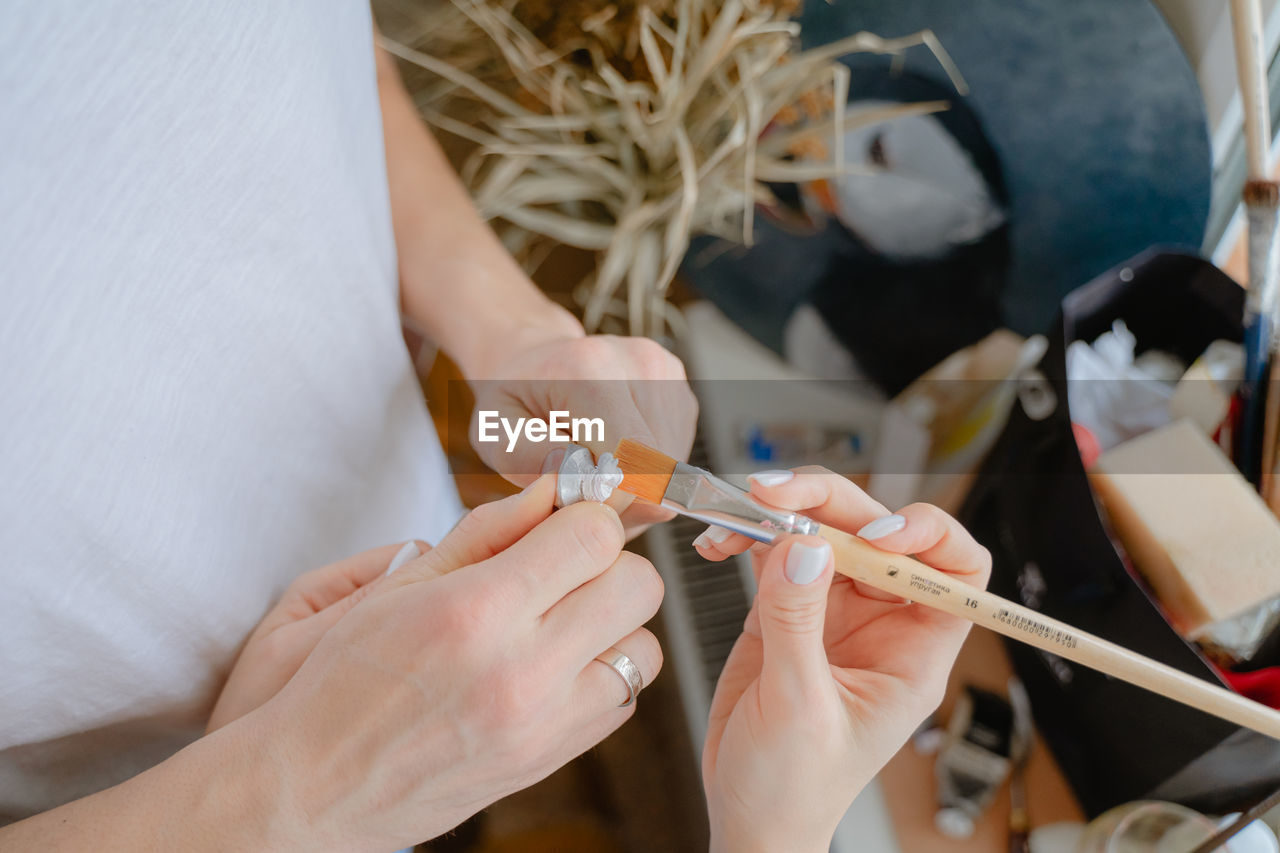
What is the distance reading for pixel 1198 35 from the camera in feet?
1.78

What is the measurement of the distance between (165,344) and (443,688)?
0.18 meters

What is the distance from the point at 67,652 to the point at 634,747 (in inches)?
18.6

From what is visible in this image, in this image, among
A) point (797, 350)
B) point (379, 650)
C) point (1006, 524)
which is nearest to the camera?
point (379, 650)

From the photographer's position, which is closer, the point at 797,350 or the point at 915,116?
the point at 915,116

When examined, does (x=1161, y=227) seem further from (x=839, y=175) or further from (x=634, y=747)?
(x=634, y=747)

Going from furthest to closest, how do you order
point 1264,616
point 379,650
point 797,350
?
point 797,350 < point 1264,616 < point 379,650

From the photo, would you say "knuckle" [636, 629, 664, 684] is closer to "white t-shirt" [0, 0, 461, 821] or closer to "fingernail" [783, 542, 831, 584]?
"fingernail" [783, 542, 831, 584]

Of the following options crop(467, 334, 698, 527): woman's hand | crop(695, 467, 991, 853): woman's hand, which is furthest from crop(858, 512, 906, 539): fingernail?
crop(467, 334, 698, 527): woman's hand

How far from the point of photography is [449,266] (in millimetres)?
518

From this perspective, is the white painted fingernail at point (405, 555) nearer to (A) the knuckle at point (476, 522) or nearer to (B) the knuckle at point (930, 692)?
(A) the knuckle at point (476, 522)

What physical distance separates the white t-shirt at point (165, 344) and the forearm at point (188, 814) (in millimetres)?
47

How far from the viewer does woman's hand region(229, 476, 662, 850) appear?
29 centimetres

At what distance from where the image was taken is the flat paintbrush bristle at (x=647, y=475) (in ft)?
1.10

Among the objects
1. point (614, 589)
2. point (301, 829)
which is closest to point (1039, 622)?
point (614, 589)
